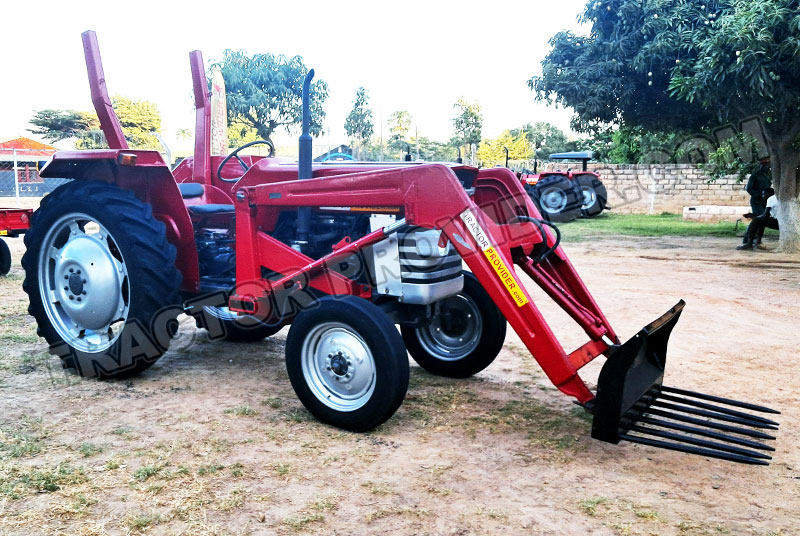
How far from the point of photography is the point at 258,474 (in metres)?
2.88

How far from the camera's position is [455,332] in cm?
443

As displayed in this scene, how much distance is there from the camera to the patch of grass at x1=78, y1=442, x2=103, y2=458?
3048mm

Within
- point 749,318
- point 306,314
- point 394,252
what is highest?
point 394,252

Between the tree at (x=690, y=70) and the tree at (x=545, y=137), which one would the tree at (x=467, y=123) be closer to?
the tree at (x=545, y=137)

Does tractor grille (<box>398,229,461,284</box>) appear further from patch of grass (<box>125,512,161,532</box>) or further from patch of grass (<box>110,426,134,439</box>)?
patch of grass (<box>125,512,161,532</box>)

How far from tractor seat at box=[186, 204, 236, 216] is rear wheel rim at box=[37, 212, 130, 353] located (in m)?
0.62

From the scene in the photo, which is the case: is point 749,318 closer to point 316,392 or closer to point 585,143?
point 316,392

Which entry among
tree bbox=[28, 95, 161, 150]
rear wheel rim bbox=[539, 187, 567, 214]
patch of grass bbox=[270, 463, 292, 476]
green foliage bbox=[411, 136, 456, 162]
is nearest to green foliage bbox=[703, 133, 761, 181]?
rear wheel rim bbox=[539, 187, 567, 214]

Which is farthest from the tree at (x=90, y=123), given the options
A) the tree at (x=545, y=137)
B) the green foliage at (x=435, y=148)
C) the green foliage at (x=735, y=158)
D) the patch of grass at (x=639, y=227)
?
the green foliage at (x=735, y=158)

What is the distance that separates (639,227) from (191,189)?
43.4 feet

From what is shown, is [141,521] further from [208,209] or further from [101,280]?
[208,209]

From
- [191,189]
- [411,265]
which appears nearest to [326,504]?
[411,265]

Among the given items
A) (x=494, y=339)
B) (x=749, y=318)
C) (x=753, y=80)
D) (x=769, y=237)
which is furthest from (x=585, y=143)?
(x=494, y=339)

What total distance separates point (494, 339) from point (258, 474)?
1829 mm
